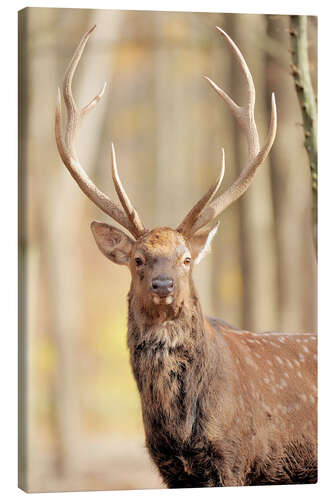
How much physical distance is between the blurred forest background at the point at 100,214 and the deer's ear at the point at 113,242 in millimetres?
491

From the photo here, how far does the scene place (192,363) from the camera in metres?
6.17

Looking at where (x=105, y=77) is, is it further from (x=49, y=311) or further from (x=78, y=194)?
(x=49, y=311)

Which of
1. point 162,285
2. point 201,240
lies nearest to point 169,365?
point 162,285

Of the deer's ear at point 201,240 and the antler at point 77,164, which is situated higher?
the antler at point 77,164

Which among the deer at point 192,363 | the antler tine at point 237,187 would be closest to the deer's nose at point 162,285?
the deer at point 192,363

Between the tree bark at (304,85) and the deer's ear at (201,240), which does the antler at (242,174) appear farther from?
the tree bark at (304,85)

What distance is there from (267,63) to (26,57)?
2044mm

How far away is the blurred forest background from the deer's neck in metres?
0.71

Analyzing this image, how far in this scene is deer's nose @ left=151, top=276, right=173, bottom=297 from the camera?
5945 mm

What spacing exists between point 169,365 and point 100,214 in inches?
145

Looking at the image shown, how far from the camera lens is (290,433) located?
22.0 ft

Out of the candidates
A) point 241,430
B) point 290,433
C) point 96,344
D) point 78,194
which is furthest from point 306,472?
point 78,194

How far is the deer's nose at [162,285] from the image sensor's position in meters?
5.95

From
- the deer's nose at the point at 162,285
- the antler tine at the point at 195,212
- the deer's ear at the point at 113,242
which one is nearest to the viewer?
the deer's nose at the point at 162,285
